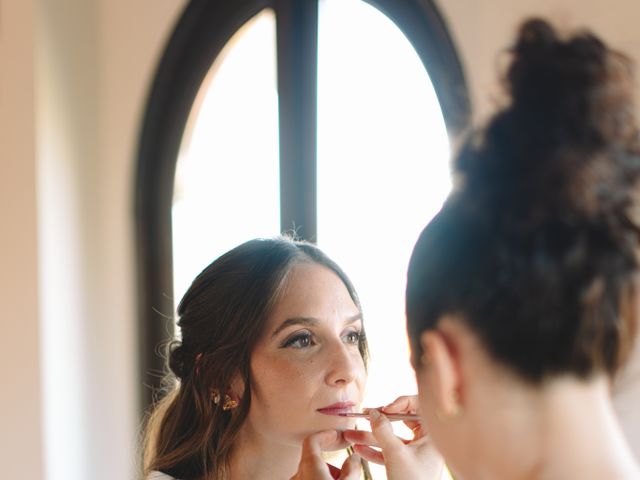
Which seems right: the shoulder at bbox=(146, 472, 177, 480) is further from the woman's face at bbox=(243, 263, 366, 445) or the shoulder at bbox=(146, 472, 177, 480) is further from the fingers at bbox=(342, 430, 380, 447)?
the fingers at bbox=(342, 430, 380, 447)

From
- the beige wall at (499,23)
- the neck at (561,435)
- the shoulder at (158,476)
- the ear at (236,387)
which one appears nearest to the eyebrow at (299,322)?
the ear at (236,387)

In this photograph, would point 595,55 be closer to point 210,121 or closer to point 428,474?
point 428,474

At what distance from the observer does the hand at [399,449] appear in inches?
47.5

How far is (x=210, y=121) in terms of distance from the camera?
107 inches

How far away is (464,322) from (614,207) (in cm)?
16

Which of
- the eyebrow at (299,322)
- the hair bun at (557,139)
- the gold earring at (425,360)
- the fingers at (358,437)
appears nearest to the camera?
the hair bun at (557,139)

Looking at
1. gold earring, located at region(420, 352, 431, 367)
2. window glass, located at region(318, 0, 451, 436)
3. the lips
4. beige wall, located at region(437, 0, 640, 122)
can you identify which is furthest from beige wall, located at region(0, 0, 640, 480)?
gold earring, located at region(420, 352, 431, 367)

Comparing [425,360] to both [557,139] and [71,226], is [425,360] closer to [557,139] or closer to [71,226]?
[557,139]

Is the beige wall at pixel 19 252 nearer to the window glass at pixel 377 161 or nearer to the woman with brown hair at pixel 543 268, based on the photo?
the window glass at pixel 377 161

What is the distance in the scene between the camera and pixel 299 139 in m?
2.38

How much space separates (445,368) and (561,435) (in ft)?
0.38

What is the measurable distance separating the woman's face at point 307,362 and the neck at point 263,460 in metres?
0.02

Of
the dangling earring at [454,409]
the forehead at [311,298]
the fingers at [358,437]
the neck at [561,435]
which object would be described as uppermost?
the forehead at [311,298]

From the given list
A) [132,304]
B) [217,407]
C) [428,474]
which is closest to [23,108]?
[132,304]
